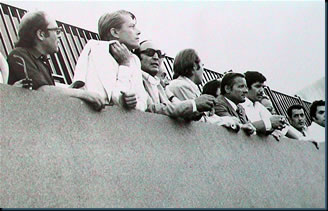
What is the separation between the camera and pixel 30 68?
353 centimetres

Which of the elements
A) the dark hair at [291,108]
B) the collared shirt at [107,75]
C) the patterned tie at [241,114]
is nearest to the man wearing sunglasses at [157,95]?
the collared shirt at [107,75]

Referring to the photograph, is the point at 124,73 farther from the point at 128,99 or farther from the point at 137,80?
the point at 128,99

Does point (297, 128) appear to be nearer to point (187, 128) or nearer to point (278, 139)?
point (278, 139)

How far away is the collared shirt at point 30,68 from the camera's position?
342 cm

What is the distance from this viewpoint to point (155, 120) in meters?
4.30

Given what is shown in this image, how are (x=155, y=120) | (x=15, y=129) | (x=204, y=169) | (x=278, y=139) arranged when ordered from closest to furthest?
(x=15, y=129)
(x=155, y=120)
(x=204, y=169)
(x=278, y=139)

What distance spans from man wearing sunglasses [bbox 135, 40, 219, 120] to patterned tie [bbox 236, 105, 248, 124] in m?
0.89

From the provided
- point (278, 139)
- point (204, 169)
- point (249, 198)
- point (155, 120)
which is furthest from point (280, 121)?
point (155, 120)

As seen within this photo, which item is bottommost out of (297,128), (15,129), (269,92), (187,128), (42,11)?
(297,128)

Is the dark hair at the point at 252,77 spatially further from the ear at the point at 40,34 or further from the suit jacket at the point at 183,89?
the ear at the point at 40,34

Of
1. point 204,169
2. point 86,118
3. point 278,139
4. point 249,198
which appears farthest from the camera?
Answer: point 278,139

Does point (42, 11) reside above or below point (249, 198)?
above

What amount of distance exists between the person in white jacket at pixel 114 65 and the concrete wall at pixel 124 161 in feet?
0.50

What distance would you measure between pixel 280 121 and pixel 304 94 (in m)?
0.73
